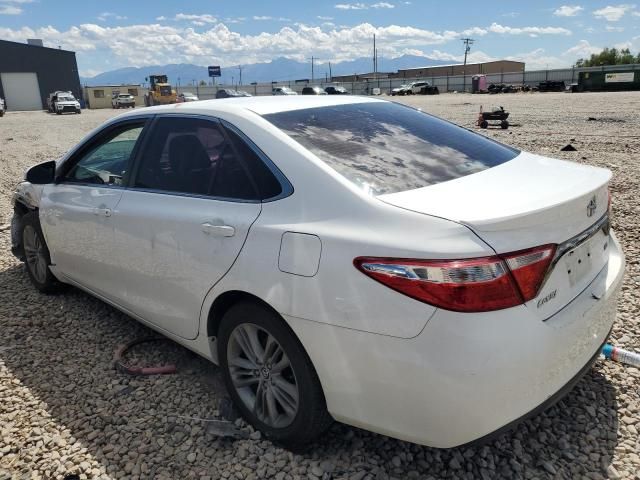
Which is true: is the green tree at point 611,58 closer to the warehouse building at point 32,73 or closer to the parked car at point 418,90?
the parked car at point 418,90

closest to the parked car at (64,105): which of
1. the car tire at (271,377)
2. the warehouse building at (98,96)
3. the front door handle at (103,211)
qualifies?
the warehouse building at (98,96)

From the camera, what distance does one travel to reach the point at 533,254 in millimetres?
1957

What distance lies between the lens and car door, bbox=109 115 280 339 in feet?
8.46

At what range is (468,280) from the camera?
1846 mm

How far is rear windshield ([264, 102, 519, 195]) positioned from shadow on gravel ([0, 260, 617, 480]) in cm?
130

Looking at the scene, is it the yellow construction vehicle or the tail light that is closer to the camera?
the tail light

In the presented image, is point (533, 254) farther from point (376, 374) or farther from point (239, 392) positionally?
point (239, 392)

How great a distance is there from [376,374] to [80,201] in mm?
2681

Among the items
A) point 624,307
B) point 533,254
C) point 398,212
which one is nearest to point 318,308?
point 398,212

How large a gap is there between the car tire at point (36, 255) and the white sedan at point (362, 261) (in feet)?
4.52

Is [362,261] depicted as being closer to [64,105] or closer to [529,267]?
[529,267]

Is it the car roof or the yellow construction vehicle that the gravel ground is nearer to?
the car roof

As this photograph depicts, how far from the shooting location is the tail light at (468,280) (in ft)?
6.06

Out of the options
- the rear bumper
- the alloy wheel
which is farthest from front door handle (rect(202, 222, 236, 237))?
the rear bumper
